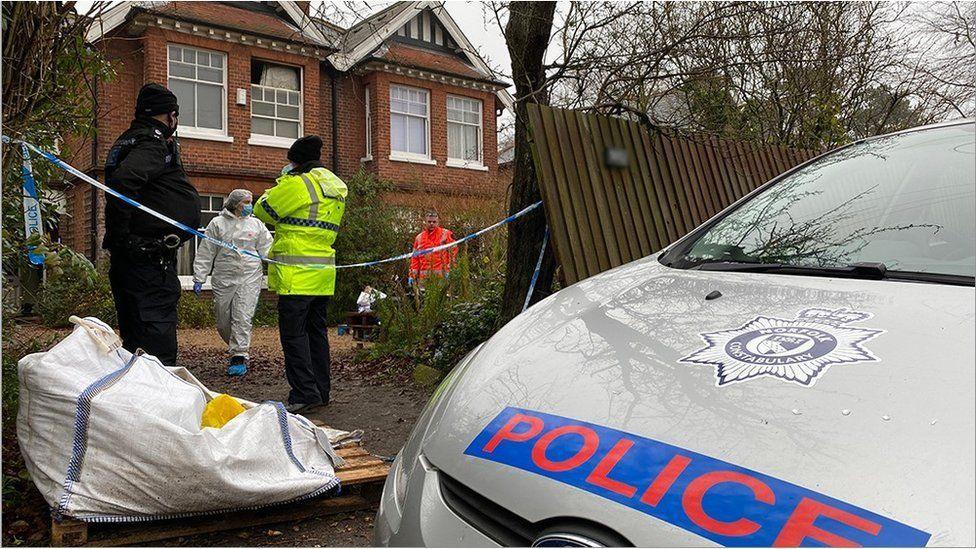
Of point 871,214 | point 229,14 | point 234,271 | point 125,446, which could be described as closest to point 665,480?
point 871,214

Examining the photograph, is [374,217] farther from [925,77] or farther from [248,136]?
[925,77]

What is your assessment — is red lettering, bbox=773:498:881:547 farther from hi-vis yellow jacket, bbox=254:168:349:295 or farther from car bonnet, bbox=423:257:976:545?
hi-vis yellow jacket, bbox=254:168:349:295

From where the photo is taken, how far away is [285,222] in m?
4.93

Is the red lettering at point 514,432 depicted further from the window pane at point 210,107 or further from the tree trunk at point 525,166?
the window pane at point 210,107

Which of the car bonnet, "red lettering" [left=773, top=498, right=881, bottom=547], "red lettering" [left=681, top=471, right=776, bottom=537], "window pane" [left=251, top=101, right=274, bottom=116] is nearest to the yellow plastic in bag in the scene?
the car bonnet

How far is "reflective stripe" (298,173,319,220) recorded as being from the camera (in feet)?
16.1

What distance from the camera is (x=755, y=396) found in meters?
1.36

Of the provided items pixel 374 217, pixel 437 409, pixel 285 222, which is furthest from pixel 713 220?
pixel 374 217

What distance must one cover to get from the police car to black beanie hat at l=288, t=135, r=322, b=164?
324 centimetres

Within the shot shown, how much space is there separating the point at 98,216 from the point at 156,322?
37.0 ft

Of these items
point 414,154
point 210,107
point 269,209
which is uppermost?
point 210,107

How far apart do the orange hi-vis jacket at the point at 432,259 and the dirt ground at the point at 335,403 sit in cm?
133

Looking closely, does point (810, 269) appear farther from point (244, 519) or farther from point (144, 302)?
point (144, 302)

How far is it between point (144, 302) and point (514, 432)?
3.38 m
